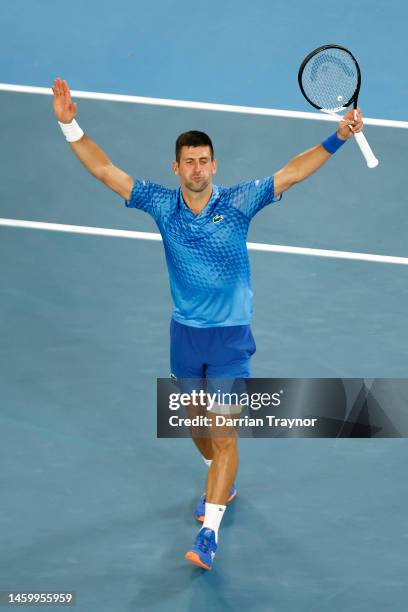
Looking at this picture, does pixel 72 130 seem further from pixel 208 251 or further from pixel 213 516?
pixel 213 516

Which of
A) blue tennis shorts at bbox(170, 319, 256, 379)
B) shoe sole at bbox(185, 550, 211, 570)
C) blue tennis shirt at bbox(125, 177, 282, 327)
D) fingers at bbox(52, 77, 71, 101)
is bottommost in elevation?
shoe sole at bbox(185, 550, 211, 570)

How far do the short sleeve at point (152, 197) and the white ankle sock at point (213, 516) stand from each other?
185 centimetres

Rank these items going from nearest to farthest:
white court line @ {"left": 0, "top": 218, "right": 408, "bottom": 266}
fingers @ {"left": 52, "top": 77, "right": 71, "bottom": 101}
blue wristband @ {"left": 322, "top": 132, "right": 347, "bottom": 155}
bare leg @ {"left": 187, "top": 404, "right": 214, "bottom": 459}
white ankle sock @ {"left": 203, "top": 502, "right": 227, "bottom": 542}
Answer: blue wristband @ {"left": 322, "top": 132, "right": 347, "bottom": 155} < fingers @ {"left": 52, "top": 77, "right": 71, "bottom": 101} < white ankle sock @ {"left": 203, "top": 502, "right": 227, "bottom": 542} < bare leg @ {"left": 187, "top": 404, "right": 214, "bottom": 459} < white court line @ {"left": 0, "top": 218, "right": 408, "bottom": 266}

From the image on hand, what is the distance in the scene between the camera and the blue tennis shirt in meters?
9.08

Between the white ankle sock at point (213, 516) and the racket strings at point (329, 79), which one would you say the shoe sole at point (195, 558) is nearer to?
the white ankle sock at point (213, 516)

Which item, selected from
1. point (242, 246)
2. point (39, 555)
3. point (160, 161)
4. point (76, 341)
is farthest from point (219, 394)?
point (160, 161)

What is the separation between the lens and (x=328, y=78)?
9.32 meters

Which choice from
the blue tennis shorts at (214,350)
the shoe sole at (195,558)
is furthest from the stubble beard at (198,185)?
the shoe sole at (195,558)

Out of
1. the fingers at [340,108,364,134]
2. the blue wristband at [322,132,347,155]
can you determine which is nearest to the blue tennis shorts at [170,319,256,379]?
the blue wristband at [322,132,347,155]

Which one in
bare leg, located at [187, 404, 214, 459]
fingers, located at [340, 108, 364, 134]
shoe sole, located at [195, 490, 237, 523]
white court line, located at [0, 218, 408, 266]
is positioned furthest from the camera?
white court line, located at [0, 218, 408, 266]

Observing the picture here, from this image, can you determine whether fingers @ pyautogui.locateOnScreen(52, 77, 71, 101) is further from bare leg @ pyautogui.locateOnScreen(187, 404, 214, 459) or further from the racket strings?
bare leg @ pyautogui.locateOnScreen(187, 404, 214, 459)

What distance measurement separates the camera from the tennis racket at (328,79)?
9273 millimetres

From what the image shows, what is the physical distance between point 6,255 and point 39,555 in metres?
3.88

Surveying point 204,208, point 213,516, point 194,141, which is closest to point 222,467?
point 213,516
